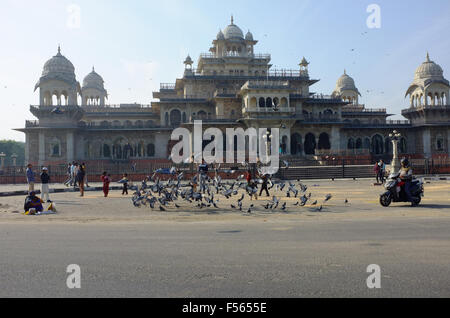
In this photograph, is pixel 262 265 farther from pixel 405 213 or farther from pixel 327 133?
pixel 327 133

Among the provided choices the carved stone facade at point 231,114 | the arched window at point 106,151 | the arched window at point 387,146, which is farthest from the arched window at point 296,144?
the arched window at point 106,151

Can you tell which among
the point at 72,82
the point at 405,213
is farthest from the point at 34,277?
the point at 72,82

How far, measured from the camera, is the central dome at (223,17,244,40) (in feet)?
166

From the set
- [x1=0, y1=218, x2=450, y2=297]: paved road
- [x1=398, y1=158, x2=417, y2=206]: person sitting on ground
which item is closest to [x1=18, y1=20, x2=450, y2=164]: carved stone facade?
[x1=398, y1=158, x2=417, y2=206]: person sitting on ground

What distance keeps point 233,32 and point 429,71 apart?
27.9 metres

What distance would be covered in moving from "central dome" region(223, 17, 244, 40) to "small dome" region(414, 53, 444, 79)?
84.2 feet

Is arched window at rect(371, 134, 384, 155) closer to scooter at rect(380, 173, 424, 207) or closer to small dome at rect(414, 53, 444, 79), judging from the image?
small dome at rect(414, 53, 444, 79)

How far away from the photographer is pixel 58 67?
4253 cm

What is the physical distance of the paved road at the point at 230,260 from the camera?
4336 millimetres

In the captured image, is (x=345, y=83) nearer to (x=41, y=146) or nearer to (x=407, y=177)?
(x=41, y=146)

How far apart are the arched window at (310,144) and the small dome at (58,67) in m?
31.2

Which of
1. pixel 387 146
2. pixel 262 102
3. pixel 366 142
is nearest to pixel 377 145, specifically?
pixel 387 146
